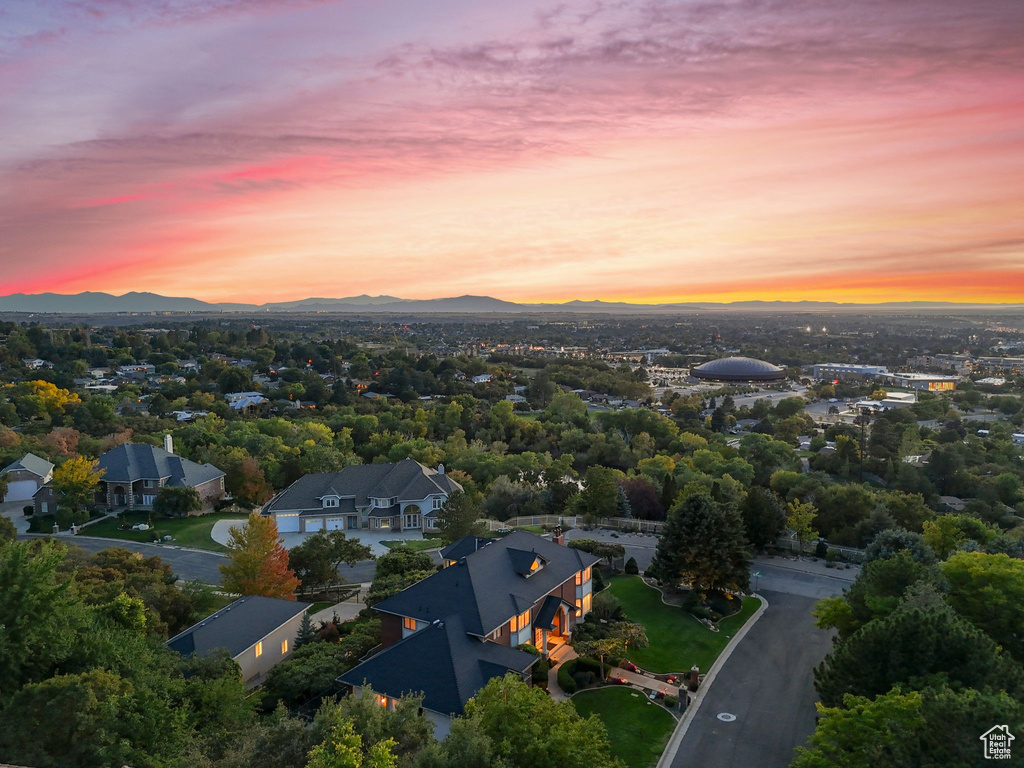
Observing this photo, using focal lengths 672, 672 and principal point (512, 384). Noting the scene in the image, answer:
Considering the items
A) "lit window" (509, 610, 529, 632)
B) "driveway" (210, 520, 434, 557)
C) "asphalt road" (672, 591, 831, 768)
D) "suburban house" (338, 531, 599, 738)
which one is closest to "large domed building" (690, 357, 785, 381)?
"driveway" (210, 520, 434, 557)

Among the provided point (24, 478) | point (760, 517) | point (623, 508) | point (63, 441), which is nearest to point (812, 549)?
point (760, 517)

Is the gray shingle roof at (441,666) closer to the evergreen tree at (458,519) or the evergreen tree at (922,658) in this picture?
the evergreen tree at (922,658)

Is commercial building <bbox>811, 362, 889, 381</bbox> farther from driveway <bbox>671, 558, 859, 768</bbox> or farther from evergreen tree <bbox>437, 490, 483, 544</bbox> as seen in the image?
evergreen tree <bbox>437, 490, 483, 544</bbox>

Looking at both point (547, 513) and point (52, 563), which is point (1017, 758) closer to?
point (52, 563)

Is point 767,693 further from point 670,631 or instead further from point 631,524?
point 631,524

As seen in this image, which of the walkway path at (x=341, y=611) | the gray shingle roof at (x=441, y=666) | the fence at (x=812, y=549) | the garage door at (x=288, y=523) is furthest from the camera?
the garage door at (x=288, y=523)

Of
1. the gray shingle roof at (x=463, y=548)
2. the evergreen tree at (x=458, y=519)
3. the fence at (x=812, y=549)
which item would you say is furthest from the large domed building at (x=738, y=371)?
the gray shingle roof at (x=463, y=548)

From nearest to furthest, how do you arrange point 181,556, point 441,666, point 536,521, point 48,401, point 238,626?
point 441,666
point 238,626
point 181,556
point 536,521
point 48,401
